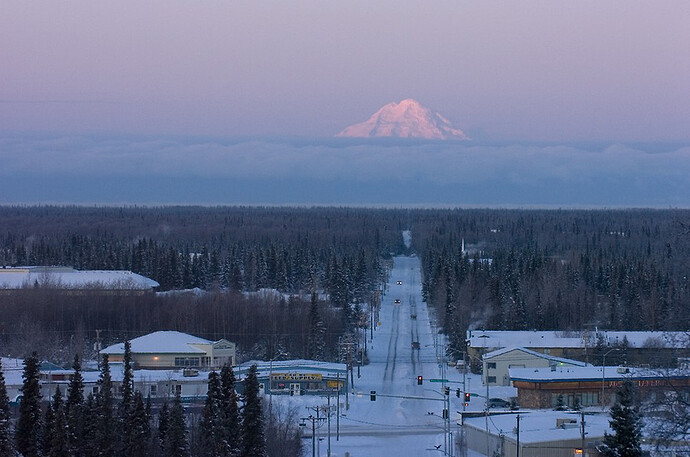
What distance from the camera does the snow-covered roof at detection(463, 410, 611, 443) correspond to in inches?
1217

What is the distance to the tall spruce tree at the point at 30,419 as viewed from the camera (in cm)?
2529

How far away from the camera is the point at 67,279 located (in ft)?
251

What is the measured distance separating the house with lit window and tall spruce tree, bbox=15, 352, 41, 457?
23174 mm

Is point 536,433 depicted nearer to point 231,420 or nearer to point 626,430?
point 231,420

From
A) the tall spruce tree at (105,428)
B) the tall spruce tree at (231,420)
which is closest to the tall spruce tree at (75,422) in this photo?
the tall spruce tree at (105,428)

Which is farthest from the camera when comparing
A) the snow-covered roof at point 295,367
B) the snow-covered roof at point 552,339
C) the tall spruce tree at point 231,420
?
the snow-covered roof at point 552,339

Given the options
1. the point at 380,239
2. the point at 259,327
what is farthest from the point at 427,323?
the point at 380,239

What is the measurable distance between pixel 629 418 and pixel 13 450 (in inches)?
529

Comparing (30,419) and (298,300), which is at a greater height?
(30,419)

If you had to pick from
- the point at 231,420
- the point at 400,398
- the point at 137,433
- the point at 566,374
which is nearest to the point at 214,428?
the point at 231,420

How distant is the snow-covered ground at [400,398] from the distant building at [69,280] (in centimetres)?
1811

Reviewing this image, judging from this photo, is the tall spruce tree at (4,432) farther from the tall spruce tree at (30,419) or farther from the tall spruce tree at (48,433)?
the tall spruce tree at (30,419)

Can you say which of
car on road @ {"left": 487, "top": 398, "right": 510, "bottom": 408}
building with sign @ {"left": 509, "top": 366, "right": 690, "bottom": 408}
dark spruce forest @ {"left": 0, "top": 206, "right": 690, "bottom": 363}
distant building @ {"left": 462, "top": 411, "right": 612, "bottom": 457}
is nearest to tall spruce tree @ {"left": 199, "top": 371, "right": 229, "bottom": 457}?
distant building @ {"left": 462, "top": 411, "right": 612, "bottom": 457}

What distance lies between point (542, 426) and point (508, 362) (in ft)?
53.6
